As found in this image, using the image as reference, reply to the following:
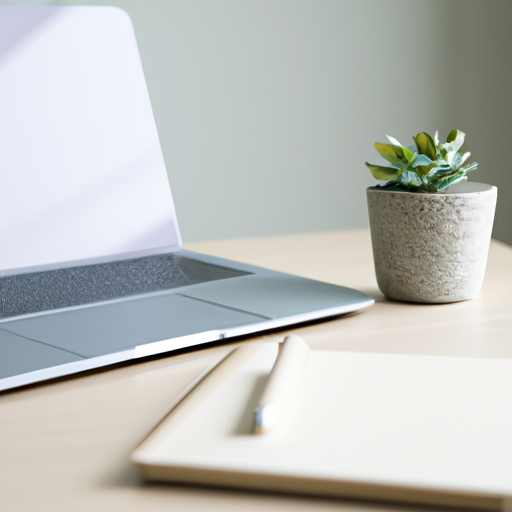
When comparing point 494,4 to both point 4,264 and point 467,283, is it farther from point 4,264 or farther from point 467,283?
point 4,264

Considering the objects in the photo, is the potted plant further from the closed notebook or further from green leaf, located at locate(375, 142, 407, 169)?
the closed notebook

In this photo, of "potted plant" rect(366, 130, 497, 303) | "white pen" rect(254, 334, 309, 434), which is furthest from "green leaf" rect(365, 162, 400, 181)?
"white pen" rect(254, 334, 309, 434)

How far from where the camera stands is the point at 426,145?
0.58 metres

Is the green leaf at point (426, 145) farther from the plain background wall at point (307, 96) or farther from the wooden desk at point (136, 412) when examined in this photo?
the plain background wall at point (307, 96)

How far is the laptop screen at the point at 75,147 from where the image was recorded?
0.68 meters

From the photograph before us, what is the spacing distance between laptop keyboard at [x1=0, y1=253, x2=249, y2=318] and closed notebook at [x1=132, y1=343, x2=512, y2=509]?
231mm

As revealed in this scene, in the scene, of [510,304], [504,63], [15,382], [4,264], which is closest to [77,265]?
[4,264]

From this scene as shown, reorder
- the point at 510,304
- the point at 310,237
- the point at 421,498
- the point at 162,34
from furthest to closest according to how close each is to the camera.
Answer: the point at 162,34 → the point at 310,237 → the point at 510,304 → the point at 421,498

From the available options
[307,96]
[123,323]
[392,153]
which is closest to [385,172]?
[392,153]

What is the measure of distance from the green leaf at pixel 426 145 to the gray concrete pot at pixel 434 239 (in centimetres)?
4

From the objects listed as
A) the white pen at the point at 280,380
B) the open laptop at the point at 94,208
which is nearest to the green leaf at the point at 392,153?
the open laptop at the point at 94,208

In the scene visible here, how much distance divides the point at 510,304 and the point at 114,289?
1.15ft

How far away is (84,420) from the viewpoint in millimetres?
366

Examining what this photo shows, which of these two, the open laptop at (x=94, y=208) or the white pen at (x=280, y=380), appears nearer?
the white pen at (x=280, y=380)
